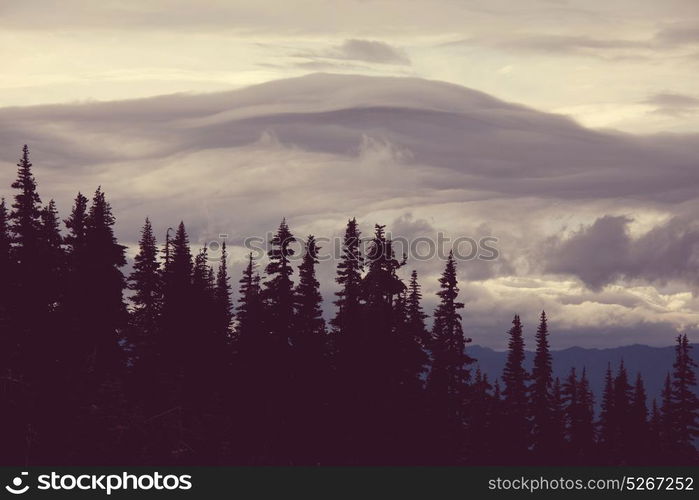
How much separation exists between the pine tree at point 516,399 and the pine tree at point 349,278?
1215 inches

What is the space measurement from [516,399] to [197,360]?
40.0 metres

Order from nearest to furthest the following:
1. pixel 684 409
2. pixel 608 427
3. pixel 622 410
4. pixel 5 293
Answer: pixel 5 293 → pixel 684 409 → pixel 622 410 → pixel 608 427

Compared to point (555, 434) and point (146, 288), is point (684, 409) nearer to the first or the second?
point (555, 434)

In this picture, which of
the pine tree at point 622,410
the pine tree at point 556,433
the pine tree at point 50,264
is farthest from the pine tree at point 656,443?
the pine tree at point 50,264

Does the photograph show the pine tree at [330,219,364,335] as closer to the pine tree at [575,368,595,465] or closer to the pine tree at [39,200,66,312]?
the pine tree at [39,200,66,312]

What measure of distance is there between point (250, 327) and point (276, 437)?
8.12 meters

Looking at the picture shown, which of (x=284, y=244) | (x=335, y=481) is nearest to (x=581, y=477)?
(x=335, y=481)

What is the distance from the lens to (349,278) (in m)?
81.0

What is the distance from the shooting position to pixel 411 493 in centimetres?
6062

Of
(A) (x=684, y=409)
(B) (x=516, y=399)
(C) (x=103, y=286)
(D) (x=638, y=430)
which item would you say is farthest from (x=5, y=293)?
(D) (x=638, y=430)

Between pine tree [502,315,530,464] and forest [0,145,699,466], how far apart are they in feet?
50.3

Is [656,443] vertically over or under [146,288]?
under

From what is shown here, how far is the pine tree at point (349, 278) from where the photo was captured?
80000 millimetres

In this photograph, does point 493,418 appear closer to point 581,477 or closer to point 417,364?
point 417,364
